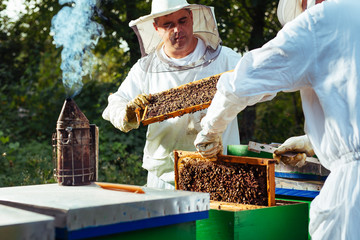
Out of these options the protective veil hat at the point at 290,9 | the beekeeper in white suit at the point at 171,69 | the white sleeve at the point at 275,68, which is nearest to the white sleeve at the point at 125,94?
the beekeeper in white suit at the point at 171,69

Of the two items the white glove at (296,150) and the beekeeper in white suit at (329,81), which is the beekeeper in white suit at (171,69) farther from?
the beekeeper in white suit at (329,81)

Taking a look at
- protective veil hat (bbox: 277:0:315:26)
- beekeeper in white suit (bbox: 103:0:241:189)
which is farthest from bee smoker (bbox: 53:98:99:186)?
protective veil hat (bbox: 277:0:315:26)

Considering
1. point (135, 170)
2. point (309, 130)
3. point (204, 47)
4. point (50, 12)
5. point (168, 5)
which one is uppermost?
point (50, 12)

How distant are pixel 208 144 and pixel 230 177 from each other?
0.85 ft

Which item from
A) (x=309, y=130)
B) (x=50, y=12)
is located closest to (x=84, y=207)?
(x=309, y=130)

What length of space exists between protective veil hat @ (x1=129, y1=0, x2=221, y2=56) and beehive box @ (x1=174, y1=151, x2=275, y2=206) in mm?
1218

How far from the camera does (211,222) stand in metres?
2.25

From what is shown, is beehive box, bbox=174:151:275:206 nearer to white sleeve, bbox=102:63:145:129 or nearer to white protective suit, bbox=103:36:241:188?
white protective suit, bbox=103:36:241:188

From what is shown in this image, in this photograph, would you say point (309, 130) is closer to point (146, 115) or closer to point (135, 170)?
point (146, 115)

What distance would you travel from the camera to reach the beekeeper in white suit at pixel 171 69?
349cm

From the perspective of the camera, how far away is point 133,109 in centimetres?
320

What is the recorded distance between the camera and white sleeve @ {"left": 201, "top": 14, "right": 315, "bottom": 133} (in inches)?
78.2

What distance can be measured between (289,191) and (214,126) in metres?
0.74

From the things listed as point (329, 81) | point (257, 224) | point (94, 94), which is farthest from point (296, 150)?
point (94, 94)
